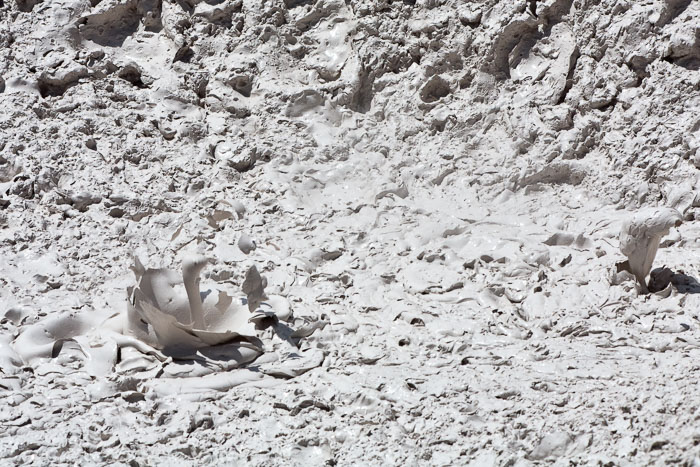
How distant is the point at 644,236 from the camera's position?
9.64 ft

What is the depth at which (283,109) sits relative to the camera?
424 cm

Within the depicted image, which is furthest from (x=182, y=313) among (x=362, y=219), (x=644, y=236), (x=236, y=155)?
(x=644, y=236)

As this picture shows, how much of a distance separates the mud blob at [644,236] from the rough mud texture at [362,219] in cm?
8

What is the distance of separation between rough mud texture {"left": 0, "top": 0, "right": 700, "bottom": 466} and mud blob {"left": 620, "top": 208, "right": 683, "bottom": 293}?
8cm

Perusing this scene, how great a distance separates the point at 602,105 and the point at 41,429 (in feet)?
9.01

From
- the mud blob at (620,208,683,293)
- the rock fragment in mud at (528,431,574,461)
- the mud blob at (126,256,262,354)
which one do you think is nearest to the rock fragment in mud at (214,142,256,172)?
the mud blob at (126,256,262,354)

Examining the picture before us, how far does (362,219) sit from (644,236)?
124 centimetres

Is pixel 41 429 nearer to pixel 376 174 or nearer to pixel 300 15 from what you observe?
Answer: pixel 376 174

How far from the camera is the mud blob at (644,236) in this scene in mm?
2898

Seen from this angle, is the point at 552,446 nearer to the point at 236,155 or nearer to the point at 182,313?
the point at 182,313

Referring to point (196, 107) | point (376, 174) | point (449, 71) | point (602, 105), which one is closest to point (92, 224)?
point (196, 107)

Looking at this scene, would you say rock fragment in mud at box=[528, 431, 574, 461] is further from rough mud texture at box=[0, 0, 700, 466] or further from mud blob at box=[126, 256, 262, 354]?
mud blob at box=[126, 256, 262, 354]

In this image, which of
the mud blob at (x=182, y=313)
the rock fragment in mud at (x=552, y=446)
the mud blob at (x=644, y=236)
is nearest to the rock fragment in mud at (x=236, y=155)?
the mud blob at (x=182, y=313)

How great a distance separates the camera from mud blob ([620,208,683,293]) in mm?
2898
